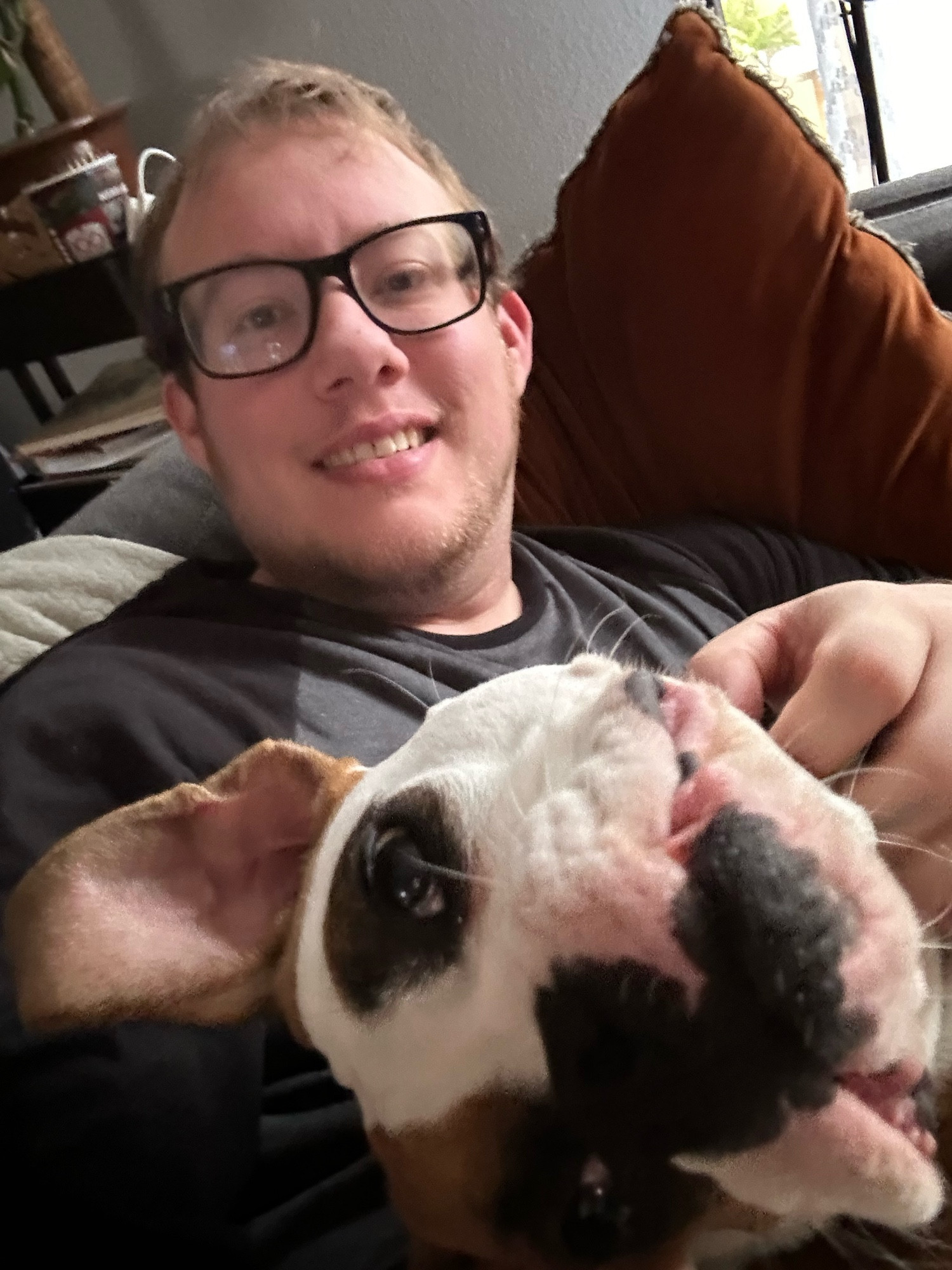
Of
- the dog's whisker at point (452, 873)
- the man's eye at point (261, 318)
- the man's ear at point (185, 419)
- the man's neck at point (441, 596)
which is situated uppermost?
the man's eye at point (261, 318)

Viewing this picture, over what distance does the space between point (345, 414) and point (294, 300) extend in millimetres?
179

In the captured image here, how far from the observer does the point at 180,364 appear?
4.46 feet

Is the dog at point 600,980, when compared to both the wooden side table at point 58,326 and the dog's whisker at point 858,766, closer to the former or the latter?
the dog's whisker at point 858,766

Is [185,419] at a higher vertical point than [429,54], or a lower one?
lower

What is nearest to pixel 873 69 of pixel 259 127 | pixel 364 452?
pixel 259 127

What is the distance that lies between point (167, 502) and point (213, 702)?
0.58 m

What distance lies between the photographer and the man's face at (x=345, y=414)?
1.18 meters

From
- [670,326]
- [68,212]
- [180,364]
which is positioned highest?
[68,212]

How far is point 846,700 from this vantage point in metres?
0.70

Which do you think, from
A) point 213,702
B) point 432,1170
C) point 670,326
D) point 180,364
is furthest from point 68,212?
point 432,1170

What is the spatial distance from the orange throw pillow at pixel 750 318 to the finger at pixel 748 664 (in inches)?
27.6

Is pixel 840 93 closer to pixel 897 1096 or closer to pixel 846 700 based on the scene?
pixel 846 700

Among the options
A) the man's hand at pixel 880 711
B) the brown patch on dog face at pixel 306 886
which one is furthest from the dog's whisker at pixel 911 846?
the brown patch on dog face at pixel 306 886

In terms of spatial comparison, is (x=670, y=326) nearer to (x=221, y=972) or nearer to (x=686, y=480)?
(x=686, y=480)
